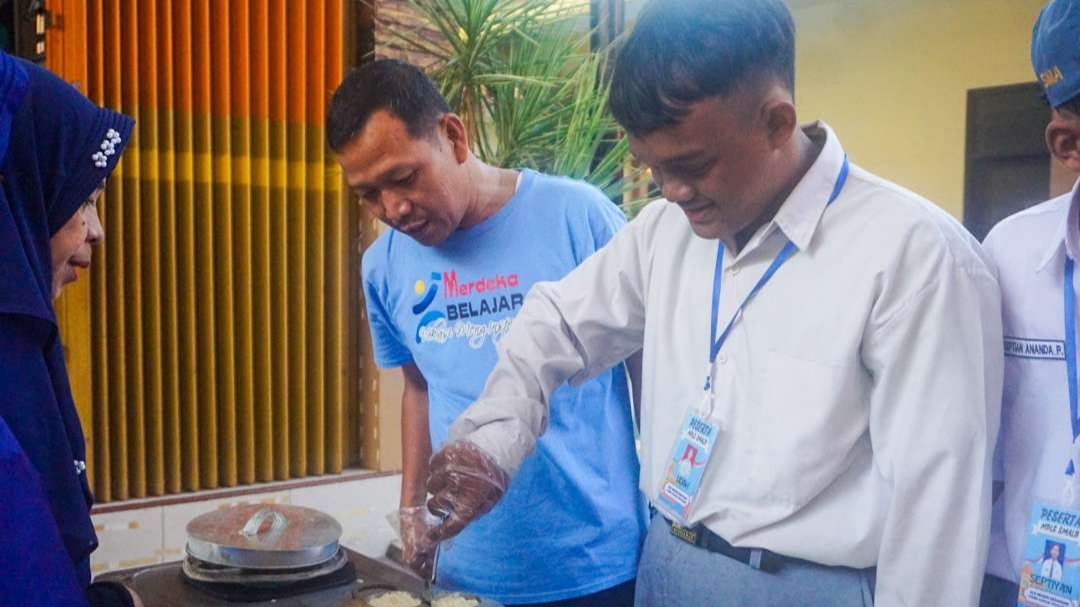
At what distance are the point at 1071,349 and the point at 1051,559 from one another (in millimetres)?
270

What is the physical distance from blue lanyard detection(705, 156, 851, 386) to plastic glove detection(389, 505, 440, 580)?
0.46 metres

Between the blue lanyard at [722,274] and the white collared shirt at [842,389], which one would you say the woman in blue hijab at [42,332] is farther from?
the blue lanyard at [722,274]

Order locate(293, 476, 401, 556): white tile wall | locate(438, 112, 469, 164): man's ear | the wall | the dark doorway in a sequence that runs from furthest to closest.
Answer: the wall < the dark doorway < locate(293, 476, 401, 556): white tile wall < locate(438, 112, 469, 164): man's ear

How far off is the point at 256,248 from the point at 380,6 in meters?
0.97

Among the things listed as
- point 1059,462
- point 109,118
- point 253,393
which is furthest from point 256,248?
point 1059,462

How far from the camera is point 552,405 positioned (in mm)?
1714

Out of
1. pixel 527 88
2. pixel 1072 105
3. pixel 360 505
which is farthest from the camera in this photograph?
pixel 360 505

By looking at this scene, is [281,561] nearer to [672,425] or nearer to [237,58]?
[672,425]

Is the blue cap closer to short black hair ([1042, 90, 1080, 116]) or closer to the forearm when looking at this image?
short black hair ([1042, 90, 1080, 116])

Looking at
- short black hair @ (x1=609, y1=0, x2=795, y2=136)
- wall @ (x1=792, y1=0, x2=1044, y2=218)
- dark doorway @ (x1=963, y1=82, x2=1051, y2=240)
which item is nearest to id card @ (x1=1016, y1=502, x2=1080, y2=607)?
short black hair @ (x1=609, y1=0, x2=795, y2=136)

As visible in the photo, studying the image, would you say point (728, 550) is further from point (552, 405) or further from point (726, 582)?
point (552, 405)

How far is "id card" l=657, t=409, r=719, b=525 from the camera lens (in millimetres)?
1301

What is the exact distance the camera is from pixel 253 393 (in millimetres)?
3309

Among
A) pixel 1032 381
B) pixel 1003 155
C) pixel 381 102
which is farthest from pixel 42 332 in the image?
pixel 1003 155
